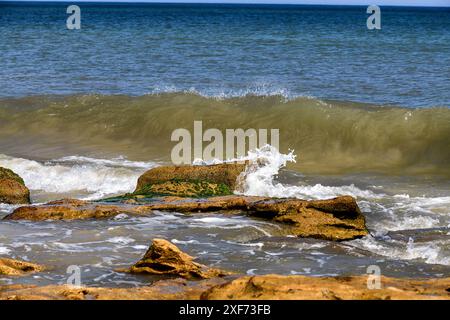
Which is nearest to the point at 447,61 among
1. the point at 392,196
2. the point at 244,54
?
the point at 244,54

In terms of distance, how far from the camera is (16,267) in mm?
7188

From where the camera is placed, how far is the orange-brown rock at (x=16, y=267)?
6.97 meters

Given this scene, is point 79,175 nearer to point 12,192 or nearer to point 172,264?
point 12,192

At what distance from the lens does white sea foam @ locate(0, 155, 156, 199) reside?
1386 cm

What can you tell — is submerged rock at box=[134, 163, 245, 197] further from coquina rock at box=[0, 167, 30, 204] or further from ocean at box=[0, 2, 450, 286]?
coquina rock at box=[0, 167, 30, 204]

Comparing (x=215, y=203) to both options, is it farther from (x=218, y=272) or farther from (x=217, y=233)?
(x=218, y=272)

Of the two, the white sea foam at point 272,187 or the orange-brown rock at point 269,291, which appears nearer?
the orange-brown rock at point 269,291

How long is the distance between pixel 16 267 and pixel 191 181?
4449 millimetres

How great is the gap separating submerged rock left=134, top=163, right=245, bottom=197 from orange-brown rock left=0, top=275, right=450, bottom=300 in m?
5.31

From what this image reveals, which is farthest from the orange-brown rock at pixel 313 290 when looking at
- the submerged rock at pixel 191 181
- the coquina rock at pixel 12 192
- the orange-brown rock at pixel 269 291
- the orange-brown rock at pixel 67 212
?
the coquina rock at pixel 12 192

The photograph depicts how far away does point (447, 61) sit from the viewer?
29.0m

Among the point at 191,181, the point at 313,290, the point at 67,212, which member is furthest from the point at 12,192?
the point at 313,290

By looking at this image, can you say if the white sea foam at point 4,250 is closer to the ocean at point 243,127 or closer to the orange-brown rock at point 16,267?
the ocean at point 243,127

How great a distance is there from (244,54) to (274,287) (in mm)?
28303
